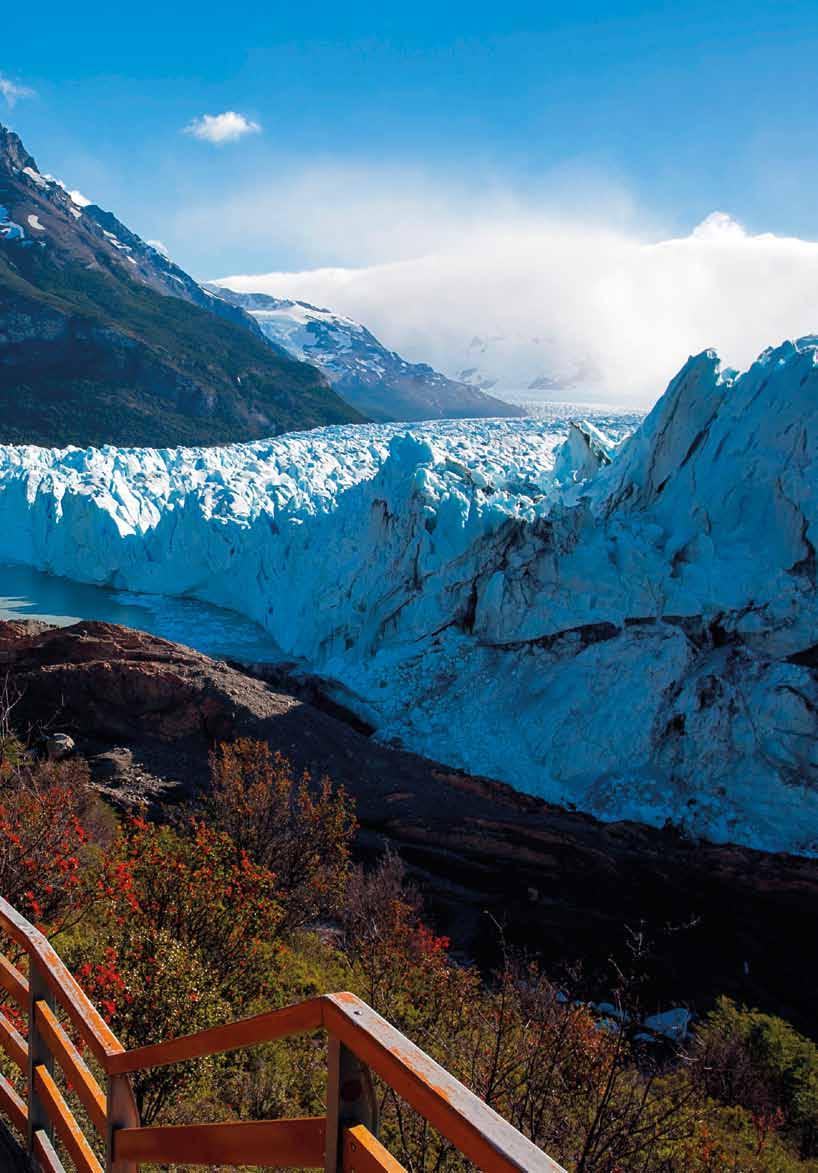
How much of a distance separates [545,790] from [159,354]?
50987 mm

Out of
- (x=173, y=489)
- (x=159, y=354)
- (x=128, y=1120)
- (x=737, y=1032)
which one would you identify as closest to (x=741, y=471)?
(x=737, y=1032)

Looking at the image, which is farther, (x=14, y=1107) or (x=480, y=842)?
(x=480, y=842)

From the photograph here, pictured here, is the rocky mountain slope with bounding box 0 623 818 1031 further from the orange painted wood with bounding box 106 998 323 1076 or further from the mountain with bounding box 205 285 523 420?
the mountain with bounding box 205 285 523 420

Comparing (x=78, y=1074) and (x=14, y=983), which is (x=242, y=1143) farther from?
(x=14, y=983)

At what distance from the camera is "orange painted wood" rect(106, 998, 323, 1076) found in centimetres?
130

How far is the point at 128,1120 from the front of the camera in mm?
1636

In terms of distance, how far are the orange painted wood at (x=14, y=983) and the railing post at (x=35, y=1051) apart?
31 mm

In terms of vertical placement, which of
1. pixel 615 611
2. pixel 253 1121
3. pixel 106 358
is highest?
pixel 106 358

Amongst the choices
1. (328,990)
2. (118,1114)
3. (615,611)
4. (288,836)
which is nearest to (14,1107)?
(118,1114)

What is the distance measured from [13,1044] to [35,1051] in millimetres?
210

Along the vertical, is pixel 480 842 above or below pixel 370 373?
below

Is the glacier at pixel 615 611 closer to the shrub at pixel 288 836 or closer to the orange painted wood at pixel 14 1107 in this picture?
the shrub at pixel 288 836

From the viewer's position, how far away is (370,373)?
97.8 metres

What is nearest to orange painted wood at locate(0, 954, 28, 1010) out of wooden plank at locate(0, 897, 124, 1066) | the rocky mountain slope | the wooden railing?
the wooden railing
